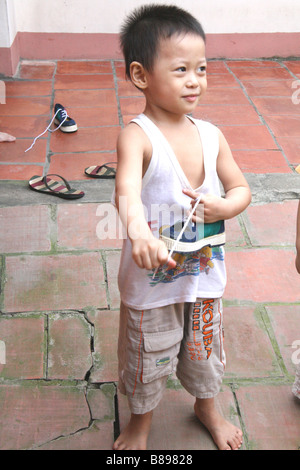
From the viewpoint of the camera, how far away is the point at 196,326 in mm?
1503

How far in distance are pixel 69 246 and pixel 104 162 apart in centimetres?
89

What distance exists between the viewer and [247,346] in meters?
1.98

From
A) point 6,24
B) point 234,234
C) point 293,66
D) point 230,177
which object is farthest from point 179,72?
point 293,66

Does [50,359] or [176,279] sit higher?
[176,279]

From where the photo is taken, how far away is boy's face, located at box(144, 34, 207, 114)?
1284 millimetres

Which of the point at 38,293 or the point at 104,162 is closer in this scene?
the point at 38,293

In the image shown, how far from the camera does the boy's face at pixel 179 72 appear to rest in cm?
128

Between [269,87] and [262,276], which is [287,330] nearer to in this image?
[262,276]

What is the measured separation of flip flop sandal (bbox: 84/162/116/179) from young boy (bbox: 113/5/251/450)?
155 centimetres

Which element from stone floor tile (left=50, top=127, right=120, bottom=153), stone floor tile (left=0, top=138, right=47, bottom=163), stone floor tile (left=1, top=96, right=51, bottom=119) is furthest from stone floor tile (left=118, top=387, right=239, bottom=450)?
stone floor tile (left=1, top=96, right=51, bottom=119)

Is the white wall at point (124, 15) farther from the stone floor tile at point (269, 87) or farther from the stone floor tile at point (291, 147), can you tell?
the stone floor tile at point (291, 147)

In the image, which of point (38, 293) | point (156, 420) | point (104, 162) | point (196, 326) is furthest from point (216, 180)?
point (104, 162)

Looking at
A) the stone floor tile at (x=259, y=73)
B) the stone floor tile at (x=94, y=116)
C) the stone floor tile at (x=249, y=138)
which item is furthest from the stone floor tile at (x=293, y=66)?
the stone floor tile at (x=94, y=116)

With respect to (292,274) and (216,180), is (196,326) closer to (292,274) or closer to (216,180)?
(216,180)
